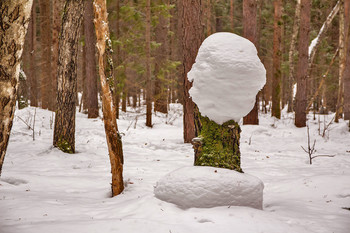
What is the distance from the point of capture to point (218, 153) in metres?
3.80

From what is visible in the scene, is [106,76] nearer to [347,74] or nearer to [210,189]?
[210,189]

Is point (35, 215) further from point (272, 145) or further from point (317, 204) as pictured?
point (272, 145)

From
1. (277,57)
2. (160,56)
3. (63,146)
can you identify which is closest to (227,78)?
(63,146)

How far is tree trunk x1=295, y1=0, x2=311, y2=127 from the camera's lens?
34.9 feet

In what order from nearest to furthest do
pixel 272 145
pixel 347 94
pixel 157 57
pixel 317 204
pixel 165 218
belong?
1. pixel 165 218
2. pixel 317 204
3. pixel 272 145
4. pixel 347 94
5. pixel 157 57

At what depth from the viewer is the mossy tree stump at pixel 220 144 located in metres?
3.79

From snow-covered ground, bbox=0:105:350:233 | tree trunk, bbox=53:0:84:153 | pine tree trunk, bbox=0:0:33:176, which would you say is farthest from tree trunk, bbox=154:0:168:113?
pine tree trunk, bbox=0:0:33:176

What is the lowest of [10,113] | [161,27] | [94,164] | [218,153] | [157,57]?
[94,164]

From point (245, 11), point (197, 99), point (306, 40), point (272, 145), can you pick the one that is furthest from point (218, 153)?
point (306, 40)

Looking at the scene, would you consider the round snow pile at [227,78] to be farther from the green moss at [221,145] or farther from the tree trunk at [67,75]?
the tree trunk at [67,75]

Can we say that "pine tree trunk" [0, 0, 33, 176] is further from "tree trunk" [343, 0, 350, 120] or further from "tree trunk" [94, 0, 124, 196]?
"tree trunk" [343, 0, 350, 120]

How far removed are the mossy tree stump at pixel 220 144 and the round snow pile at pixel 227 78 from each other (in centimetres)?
11

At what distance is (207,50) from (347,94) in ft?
34.7

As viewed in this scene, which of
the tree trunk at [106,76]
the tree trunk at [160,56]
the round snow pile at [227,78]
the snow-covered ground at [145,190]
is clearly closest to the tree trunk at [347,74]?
the snow-covered ground at [145,190]
